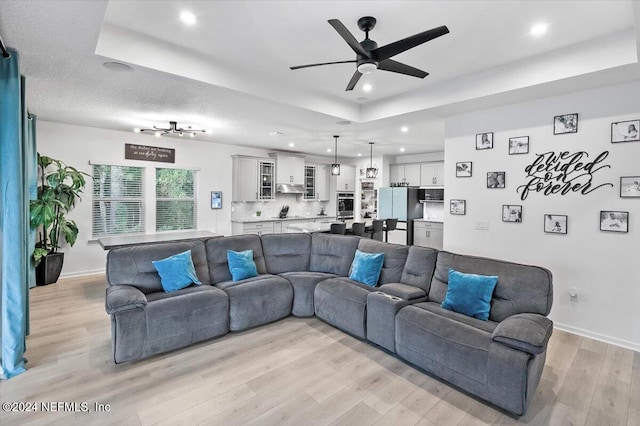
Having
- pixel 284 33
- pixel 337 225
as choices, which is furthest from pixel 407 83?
pixel 337 225

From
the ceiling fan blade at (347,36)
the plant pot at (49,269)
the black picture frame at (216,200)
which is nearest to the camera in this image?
the ceiling fan blade at (347,36)

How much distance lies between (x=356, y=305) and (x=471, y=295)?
1111 millimetres

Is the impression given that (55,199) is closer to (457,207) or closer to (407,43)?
(407,43)

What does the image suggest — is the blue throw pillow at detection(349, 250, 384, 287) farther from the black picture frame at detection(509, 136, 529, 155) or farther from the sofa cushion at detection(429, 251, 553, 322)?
the black picture frame at detection(509, 136, 529, 155)

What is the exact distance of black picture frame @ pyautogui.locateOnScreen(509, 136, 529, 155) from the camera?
3885 mm

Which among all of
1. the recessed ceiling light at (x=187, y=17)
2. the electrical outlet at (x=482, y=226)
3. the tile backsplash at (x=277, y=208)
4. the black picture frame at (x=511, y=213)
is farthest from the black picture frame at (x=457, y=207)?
the tile backsplash at (x=277, y=208)

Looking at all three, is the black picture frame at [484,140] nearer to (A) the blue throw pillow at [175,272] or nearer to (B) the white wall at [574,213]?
(B) the white wall at [574,213]

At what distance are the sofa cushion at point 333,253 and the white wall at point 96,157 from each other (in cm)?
382

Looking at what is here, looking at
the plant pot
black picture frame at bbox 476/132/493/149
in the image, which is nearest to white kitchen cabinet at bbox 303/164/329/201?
black picture frame at bbox 476/132/493/149

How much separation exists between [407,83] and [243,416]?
3.95 metres

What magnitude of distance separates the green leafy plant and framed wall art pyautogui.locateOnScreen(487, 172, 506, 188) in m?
6.24

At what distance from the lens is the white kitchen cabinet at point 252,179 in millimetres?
Answer: 7594

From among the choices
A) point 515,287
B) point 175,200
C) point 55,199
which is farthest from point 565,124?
point 55,199

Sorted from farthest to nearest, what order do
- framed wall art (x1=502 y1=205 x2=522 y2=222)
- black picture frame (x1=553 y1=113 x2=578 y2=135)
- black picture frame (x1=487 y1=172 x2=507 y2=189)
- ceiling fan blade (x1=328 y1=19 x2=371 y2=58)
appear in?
1. black picture frame (x1=487 y1=172 x2=507 y2=189)
2. framed wall art (x1=502 y1=205 x2=522 y2=222)
3. black picture frame (x1=553 y1=113 x2=578 y2=135)
4. ceiling fan blade (x1=328 y1=19 x2=371 y2=58)
